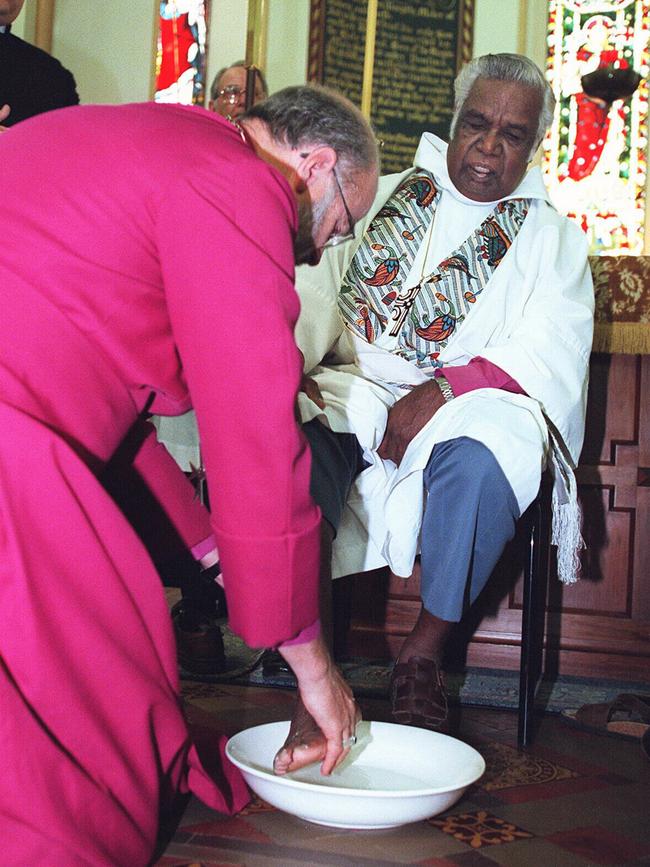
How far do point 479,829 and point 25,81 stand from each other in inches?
132

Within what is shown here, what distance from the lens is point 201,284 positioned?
149 centimetres

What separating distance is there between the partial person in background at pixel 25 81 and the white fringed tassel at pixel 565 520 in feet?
7.97

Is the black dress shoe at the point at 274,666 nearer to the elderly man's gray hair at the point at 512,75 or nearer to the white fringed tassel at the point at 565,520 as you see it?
the white fringed tassel at the point at 565,520

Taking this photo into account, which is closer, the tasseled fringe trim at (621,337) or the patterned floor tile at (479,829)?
the patterned floor tile at (479,829)

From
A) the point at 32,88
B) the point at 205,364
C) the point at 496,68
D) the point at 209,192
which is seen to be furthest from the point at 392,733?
the point at 32,88

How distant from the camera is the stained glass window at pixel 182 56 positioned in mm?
7297

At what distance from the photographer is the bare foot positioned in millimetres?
1768

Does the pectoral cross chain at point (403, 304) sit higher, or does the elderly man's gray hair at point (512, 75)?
the elderly man's gray hair at point (512, 75)

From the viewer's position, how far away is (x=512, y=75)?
10.6ft

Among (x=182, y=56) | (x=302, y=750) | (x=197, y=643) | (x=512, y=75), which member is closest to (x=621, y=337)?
(x=512, y=75)

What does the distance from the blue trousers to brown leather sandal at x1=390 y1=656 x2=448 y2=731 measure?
0.14m

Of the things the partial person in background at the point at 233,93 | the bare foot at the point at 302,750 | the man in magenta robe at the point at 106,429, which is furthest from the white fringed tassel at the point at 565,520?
the partial person in background at the point at 233,93

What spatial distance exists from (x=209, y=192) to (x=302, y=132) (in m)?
0.31

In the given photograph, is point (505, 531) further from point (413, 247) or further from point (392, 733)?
point (413, 247)
